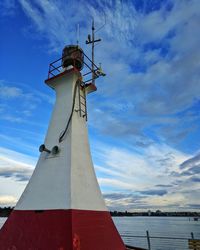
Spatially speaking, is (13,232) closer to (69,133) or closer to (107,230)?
(107,230)

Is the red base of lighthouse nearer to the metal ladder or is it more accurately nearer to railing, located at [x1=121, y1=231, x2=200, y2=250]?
railing, located at [x1=121, y1=231, x2=200, y2=250]

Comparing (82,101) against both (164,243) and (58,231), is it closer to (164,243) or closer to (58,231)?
(58,231)

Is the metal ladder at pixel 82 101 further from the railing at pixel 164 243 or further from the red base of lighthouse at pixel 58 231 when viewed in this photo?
the railing at pixel 164 243

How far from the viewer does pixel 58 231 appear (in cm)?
709

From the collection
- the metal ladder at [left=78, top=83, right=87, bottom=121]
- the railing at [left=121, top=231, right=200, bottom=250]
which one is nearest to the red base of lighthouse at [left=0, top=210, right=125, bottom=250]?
the railing at [left=121, top=231, right=200, bottom=250]

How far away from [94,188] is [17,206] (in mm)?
2662

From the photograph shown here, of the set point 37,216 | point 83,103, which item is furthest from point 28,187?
point 83,103

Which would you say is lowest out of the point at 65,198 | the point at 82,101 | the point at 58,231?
the point at 58,231

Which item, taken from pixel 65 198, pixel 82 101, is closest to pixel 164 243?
pixel 82 101

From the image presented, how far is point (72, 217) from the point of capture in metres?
7.19

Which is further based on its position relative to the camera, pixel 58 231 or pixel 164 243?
pixel 164 243

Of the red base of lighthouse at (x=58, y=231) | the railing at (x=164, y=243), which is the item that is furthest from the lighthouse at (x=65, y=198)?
the railing at (x=164, y=243)

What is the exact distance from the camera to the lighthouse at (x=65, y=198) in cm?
721

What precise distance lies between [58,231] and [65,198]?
938 millimetres
